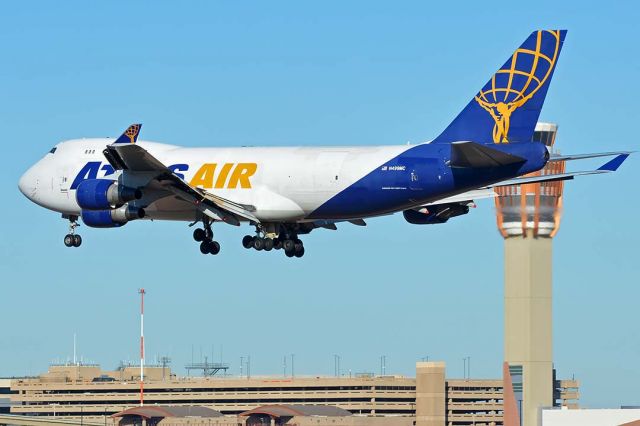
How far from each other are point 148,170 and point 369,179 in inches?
422

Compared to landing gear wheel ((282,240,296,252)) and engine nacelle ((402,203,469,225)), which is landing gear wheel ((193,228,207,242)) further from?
engine nacelle ((402,203,469,225))

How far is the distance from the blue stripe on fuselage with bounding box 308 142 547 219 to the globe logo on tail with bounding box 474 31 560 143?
3.48 metres

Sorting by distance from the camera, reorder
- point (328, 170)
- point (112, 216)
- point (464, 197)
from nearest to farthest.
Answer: point (328, 170) < point (112, 216) < point (464, 197)

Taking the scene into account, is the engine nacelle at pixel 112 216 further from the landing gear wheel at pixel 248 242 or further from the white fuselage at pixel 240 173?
the landing gear wheel at pixel 248 242

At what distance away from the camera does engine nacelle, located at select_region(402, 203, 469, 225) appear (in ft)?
270

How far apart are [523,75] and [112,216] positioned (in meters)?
21.3

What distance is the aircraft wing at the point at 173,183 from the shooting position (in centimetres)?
7775

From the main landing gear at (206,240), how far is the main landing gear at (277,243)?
1.88 metres

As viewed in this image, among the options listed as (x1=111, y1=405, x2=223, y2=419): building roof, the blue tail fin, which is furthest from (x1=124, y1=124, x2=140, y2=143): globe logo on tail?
(x1=111, y1=405, x2=223, y2=419): building roof

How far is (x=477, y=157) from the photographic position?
74.4 metres

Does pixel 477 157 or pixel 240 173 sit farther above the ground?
pixel 240 173

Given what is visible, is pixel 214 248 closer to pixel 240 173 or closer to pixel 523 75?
pixel 240 173

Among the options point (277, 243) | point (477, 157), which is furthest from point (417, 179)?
point (277, 243)

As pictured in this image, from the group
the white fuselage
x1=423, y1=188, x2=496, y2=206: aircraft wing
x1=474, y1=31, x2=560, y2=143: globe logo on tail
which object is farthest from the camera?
x1=423, y1=188, x2=496, y2=206: aircraft wing
